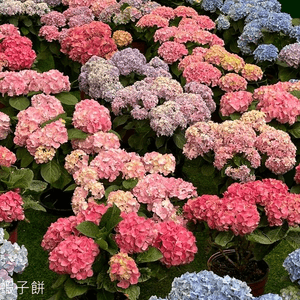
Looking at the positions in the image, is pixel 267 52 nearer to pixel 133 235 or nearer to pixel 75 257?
pixel 133 235

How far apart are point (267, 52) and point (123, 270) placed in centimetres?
280

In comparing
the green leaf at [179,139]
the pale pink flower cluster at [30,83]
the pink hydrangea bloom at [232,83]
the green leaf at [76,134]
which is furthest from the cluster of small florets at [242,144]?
the pale pink flower cluster at [30,83]

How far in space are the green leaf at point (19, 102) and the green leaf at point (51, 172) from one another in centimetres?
58

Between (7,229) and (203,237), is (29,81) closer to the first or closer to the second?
(7,229)

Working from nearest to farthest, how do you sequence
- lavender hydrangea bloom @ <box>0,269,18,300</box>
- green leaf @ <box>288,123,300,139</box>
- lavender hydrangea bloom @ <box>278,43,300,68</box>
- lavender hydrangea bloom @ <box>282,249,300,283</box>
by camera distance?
lavender hydrangea bloom @ <box>0,269,18,300</box> → lavender hydrangea bloom @ <box>282,249,300,283</box> → green leaf @ <box>288,123,300,139</box> → lavender hydrangea bloom @ <box>278,43,300,68</box>

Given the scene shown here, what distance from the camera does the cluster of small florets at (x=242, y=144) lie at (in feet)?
10.9

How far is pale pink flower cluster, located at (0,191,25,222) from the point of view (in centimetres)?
286

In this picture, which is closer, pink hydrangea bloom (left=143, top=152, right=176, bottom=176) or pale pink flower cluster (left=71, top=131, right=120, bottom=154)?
pink hydrangea bloom (left=143, top=152, right=176, bottom=176)

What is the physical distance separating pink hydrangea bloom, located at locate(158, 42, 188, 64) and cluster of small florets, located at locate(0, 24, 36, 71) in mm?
1038

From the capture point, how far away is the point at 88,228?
2.63 m

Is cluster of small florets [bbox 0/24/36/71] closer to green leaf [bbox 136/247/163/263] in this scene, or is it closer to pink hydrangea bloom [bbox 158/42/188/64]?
pink hydrangea bloom [bbox 158/42/188/64]

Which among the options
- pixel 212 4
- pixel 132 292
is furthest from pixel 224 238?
pixel 212 4

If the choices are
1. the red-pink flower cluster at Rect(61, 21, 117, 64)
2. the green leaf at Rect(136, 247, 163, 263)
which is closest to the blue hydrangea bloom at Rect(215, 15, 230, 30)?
the red-pink flower cluster at Rect(61, 21, 117, 64)

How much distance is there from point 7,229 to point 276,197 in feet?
4.63
